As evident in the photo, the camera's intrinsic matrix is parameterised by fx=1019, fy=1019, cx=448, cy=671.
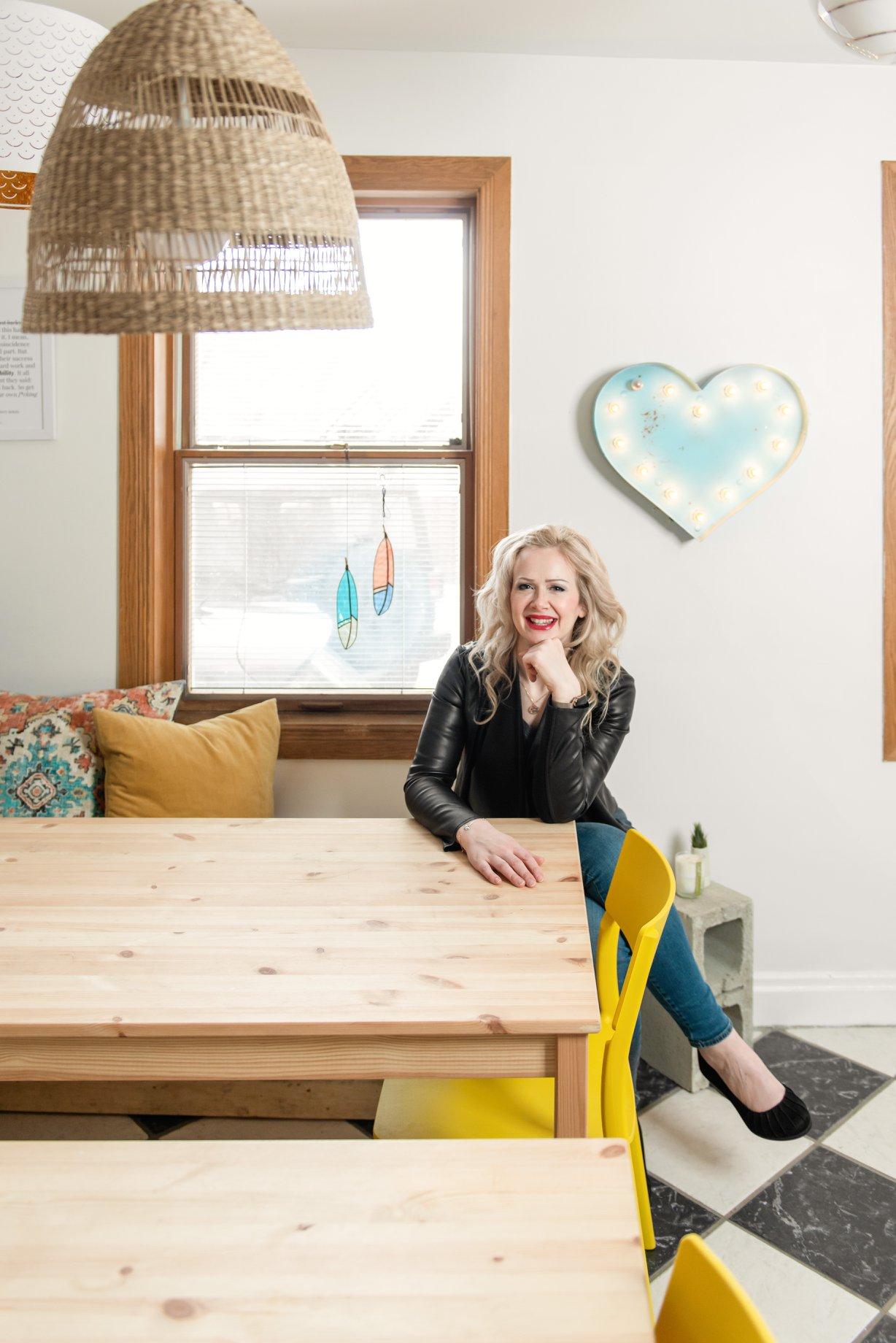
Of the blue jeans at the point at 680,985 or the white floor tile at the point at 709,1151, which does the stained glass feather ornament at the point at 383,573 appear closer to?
the blue jeans at the point at 680,985

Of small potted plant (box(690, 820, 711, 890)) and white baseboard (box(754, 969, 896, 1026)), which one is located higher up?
small potted plant (box(690, 820, 711, 890))

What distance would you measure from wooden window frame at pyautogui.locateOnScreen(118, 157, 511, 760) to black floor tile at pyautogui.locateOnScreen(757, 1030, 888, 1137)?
128 cm

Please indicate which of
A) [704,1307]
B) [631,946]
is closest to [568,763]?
[631,946]

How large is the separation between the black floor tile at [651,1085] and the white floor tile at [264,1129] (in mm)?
699

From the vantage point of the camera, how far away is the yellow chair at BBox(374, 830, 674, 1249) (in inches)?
60.2

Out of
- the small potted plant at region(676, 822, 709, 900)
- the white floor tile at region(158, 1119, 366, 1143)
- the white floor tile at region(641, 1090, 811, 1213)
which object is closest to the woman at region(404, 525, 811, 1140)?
the white floor tile at region(641, 1090, 811, 1213)

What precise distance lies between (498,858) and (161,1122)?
47.7 inches

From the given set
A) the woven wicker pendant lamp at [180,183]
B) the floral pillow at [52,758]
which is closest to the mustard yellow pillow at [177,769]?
the floral pillow at [52,758]

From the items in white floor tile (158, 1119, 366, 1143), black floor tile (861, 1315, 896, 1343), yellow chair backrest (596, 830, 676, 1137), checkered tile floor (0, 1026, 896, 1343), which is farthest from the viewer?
white floor tile (158, 1119, 366, 1143)

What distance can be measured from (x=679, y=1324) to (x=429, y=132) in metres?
2.80


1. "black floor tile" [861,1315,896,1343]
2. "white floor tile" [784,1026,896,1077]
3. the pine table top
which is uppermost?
the pine table top

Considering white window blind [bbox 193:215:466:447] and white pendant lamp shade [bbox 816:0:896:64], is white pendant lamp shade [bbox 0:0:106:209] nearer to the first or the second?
white window blind [bbox 193:215:466:447]

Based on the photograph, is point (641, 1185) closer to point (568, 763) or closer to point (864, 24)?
point (568, 763)

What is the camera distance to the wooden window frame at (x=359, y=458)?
2.77m
